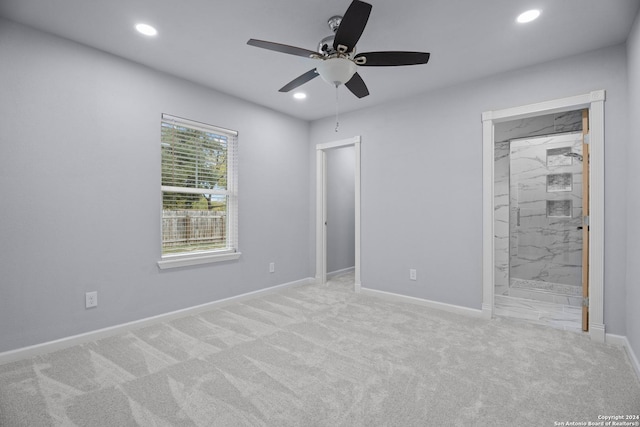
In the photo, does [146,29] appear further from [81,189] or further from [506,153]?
[506,153]

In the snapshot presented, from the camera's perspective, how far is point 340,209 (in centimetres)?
539

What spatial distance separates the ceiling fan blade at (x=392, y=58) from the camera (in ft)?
6.73

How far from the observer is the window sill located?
316cm

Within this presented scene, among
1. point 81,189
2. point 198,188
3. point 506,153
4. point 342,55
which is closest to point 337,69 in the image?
point 342,55

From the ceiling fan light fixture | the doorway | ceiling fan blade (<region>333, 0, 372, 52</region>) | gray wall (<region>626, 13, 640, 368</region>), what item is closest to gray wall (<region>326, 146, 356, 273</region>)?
the doorway

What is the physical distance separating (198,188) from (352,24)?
2.46 meters

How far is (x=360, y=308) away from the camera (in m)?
3.57

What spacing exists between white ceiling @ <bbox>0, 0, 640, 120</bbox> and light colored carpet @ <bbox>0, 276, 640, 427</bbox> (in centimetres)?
249

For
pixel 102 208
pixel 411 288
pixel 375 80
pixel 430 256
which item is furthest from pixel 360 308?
pixel 102 208

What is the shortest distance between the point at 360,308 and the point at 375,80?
2.51 m

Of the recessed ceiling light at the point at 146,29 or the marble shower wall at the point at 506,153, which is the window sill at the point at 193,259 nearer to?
the recessed ceiling light at the point at 146,29

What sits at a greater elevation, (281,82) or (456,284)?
(281,82)

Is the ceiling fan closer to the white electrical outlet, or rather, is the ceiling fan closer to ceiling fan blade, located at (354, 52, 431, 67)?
ceiling fan blade, located at (354, 52, 431, 67)

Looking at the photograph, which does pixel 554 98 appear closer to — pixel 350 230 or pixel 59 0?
pixel 350 230
